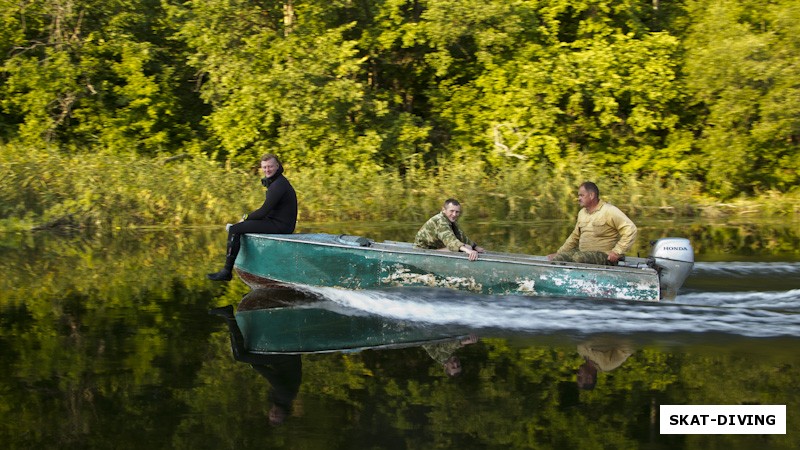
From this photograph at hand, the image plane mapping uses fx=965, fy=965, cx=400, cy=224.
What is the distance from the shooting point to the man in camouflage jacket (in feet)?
32.5

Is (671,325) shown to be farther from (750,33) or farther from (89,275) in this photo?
(750,33)

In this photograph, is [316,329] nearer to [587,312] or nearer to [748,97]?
[587,312]

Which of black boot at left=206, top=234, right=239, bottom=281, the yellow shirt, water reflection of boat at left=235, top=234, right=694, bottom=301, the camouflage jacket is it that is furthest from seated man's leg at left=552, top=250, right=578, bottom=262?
black boot at left=206, top=234, right=239, bottom=281

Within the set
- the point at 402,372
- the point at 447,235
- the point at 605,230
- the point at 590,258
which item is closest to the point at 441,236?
the point at 447,235

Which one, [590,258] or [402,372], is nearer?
[402,372]

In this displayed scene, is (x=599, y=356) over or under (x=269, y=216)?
under

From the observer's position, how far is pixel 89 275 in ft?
41.0

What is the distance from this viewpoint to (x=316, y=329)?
8.66 meters

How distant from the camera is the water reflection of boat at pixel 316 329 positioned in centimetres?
783

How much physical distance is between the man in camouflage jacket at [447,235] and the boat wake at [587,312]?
48cm

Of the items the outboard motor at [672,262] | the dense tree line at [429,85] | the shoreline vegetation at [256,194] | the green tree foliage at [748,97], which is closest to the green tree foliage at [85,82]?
the dense tree line at [429,85]

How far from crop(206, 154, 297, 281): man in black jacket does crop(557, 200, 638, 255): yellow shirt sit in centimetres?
321

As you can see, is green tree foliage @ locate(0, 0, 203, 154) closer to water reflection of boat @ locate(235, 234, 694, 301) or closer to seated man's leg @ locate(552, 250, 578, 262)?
water reflection of boat @ locate(235, 234, 694, 301)
